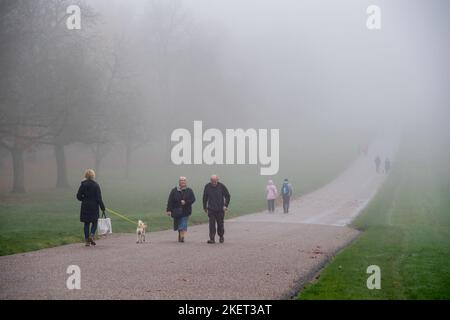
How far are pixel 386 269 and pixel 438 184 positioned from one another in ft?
133

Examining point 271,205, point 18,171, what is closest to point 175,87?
point 18,171

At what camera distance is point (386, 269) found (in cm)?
1308

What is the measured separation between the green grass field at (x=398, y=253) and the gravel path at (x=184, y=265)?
626mm

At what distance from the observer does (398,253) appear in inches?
631

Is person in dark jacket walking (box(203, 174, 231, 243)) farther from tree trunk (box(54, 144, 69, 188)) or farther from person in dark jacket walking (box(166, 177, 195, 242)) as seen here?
tree trunk (box(54, 144, 69, 188))

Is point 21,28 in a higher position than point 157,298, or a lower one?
higher

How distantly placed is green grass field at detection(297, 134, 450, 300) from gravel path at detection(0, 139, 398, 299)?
626mm

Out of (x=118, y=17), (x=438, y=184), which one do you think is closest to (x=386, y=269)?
(x=438, y=184)

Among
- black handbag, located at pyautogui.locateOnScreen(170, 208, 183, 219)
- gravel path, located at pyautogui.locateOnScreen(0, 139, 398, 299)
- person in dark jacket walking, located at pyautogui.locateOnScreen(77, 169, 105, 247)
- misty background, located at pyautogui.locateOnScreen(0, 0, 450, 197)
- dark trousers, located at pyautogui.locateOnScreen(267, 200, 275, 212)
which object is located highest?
misty background, located at pyautogui.locateOnScreen(0, 0, 450, 197)

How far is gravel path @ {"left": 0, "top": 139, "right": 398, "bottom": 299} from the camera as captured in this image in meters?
10.0

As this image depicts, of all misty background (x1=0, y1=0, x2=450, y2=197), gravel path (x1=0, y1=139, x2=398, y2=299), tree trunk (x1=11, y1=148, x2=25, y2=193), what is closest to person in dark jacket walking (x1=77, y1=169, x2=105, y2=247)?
gravel path (x1=0, y1=139, x2=398, y2=299)

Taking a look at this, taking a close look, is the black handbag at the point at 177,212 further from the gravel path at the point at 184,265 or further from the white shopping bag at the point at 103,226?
the white shopping bag at the point at 103,226

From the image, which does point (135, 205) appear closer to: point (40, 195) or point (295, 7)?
point (40, 195)

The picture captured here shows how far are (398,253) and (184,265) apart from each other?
6.30 meters
